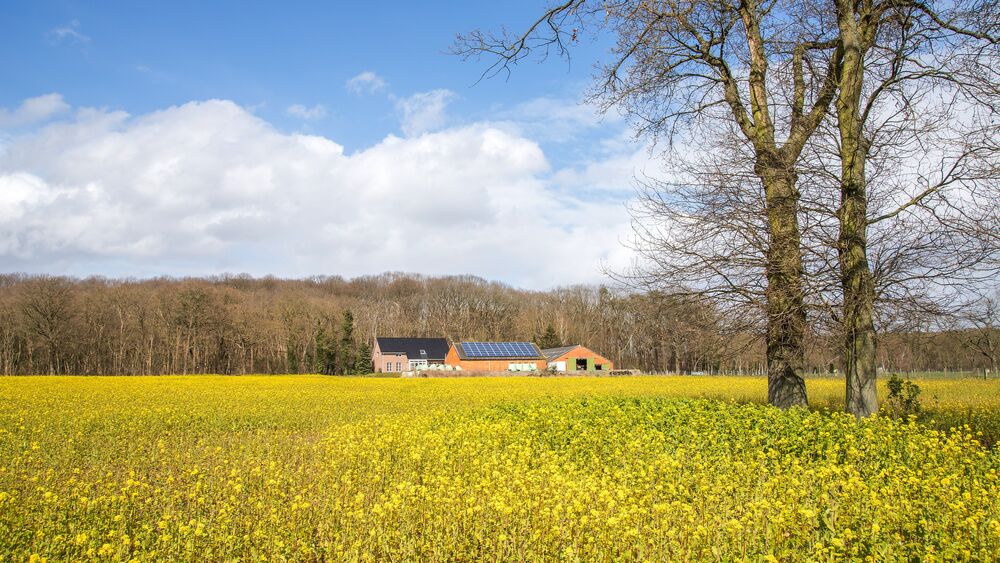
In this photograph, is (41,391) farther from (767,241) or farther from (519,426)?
(767,241)

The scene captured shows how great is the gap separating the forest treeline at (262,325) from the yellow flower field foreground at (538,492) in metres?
32.4

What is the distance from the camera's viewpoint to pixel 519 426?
12.4m

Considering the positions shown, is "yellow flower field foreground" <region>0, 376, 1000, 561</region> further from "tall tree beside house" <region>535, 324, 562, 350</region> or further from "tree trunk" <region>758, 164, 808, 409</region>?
"tall tree beside house" <region>535, 324, 562, 350</region>

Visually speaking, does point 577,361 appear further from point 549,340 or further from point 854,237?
point 854,237

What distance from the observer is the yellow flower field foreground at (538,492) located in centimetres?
542

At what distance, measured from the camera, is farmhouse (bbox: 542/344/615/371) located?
7200 centimetres

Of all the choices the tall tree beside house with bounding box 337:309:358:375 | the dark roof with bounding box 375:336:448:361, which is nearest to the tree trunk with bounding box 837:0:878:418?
the tall tree beside house with bounding box 337:309:358:375

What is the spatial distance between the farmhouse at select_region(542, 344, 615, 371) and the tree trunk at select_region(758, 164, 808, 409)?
59.9m

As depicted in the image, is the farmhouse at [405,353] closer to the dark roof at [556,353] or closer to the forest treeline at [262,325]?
the forest treeline at [262,325]

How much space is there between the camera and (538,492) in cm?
681

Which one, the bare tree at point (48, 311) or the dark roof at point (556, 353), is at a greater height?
the bare tree at point (48, 311)

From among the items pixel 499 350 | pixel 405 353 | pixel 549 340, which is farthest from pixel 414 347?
pixel 549 340

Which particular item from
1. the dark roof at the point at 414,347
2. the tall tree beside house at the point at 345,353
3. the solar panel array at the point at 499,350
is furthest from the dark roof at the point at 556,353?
the tall tree beside house at the point at 345,353

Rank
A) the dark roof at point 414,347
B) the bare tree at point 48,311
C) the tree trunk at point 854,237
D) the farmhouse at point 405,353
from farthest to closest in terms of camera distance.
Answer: the dark roof at point 414,347 → the farmhouse at point 405,353 → the bare tree at point 48,311 → the tree trunk at point 854,237
